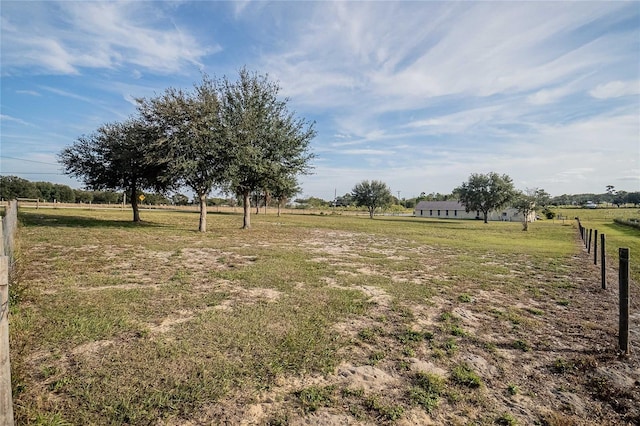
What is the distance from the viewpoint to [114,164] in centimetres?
2256

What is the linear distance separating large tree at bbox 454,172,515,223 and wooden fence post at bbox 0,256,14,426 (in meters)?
56.9

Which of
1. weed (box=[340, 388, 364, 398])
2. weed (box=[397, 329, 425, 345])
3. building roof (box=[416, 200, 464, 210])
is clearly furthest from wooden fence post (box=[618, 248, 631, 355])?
building roof (box=[416, 200, 464, 210])

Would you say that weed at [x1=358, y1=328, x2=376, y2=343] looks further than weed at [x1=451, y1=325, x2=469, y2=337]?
No

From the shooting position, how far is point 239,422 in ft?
9.34

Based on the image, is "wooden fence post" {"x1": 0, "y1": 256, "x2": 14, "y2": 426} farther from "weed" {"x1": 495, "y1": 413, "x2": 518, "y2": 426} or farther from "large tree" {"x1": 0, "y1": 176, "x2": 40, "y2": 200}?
"large tree" {"x1": 0, "y1": 176, "x2": 40, "y2": 200}

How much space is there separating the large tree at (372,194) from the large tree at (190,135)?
47527 mm

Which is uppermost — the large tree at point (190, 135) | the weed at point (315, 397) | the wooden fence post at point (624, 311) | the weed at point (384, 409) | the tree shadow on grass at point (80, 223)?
the large tree at point (190, 135)

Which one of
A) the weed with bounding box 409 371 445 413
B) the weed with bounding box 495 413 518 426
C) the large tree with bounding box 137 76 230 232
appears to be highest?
the large tree with bounding box 137 76 230 232

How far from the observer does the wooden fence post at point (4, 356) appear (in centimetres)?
231

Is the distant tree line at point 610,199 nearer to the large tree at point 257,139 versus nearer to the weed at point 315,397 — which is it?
the large tree at point 257,139

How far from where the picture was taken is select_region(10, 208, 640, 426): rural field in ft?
10.1

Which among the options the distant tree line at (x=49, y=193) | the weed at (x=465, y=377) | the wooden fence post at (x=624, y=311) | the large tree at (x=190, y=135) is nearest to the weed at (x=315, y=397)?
the weed at (x=465, y=377)

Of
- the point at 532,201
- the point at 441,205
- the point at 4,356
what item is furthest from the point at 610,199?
the point at 4,356

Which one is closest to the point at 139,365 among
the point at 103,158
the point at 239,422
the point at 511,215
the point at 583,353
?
the point at 239,422
